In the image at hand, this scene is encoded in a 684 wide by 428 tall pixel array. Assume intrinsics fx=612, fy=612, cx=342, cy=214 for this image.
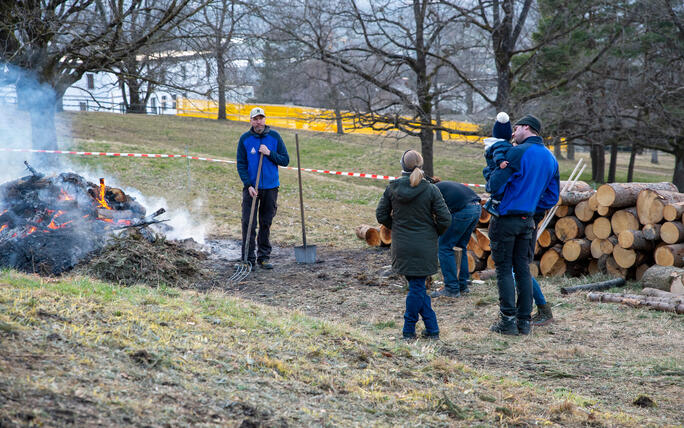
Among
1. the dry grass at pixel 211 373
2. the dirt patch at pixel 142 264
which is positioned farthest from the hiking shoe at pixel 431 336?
the dirt patch at pixel 142 264

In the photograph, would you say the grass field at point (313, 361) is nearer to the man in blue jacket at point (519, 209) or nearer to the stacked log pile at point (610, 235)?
the man in blue jacket at point (519, 209)

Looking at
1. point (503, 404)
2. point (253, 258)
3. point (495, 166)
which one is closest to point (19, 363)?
point (503, 404)

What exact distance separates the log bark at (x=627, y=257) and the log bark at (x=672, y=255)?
31 cm

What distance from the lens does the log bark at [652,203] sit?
7914 mm

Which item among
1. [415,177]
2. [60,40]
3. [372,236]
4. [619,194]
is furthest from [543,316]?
[60,40]

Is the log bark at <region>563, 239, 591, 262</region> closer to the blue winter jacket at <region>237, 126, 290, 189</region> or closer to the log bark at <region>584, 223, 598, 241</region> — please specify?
the log bark at <region>584, 223, 598, 241</region>

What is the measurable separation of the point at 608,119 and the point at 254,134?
542 inches

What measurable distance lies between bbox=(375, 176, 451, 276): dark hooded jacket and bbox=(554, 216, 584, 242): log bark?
3.71 meters

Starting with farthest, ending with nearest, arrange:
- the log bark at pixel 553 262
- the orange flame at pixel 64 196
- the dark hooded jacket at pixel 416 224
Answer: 1. the log bark at pixel 553 262
2. the orange flame at pixel 64 196
3. the dark hooded jacket at pixel 416 224

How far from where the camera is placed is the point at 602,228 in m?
8.31

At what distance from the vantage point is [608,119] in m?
18.6

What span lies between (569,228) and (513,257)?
117 inches

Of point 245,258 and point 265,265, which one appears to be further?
point 265,265

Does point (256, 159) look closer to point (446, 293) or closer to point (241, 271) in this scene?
point (241, 271)
